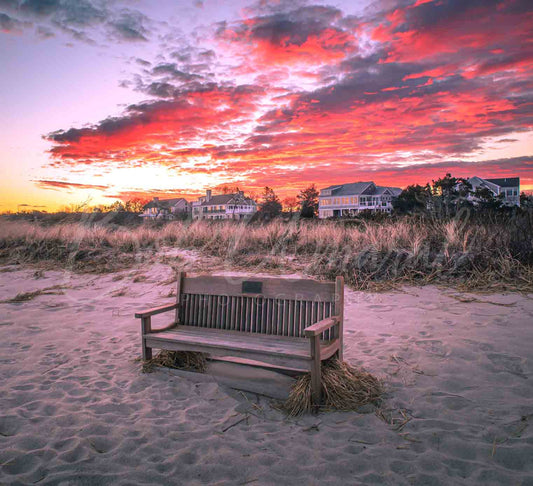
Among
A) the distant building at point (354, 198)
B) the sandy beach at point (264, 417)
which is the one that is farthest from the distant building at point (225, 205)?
the sandy beach at point (264, 417)

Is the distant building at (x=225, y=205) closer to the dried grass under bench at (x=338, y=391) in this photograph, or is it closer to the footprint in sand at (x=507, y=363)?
the footprint in sand at (x=507, y=363)

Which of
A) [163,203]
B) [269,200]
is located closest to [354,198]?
[269,200]

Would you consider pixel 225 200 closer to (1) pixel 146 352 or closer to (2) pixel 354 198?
(2) pixel 354 198

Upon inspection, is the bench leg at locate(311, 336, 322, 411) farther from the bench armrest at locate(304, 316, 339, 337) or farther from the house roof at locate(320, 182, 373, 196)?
the house roof at locate(320, 182, 373, 196)

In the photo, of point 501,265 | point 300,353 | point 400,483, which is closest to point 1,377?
point 300,353

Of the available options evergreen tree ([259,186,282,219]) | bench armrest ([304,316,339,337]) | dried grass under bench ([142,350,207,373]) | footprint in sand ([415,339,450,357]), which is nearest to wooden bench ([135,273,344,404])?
bench armrest ([304,316,339,337])

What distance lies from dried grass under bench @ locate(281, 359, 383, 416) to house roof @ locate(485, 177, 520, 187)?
59.5 m

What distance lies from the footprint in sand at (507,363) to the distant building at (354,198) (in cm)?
5319

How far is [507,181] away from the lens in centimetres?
5319

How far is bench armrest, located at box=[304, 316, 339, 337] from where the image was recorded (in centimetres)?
319

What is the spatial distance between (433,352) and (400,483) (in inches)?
104

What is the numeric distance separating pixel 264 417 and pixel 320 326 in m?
0.93

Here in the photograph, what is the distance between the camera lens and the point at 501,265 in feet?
26.2

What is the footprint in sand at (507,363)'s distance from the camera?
393 cm
